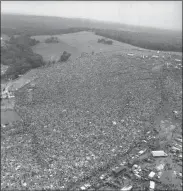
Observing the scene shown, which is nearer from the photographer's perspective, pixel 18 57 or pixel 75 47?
pixel 18 57

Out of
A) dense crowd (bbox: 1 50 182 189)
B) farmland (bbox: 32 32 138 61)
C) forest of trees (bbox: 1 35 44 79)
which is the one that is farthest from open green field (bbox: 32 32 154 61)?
dense crowd (bbox: 1 50 182 189)

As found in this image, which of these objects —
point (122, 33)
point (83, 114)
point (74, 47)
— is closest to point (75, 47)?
point (74, 47)

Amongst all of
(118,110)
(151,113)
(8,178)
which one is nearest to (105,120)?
(118,110)

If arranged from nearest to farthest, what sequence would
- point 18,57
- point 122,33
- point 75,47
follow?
point 18,57, point 75,47, point 122,33

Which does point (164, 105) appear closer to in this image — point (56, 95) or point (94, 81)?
point (94, 81)

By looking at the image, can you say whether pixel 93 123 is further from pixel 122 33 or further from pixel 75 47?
pixel 122 33

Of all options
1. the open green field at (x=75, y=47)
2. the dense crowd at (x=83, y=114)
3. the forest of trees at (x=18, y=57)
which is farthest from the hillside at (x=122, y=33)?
the dense crowd at (x=83, y=114)

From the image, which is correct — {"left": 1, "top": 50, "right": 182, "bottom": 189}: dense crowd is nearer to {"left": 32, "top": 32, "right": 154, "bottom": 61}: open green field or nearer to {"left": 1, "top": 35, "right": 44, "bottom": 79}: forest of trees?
{"left": 1, "top": 35, "right": 44, "bottom": 79}: forest of trees

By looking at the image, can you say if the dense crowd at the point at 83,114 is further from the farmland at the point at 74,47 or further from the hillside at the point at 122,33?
the hillside at the point at 122,33
